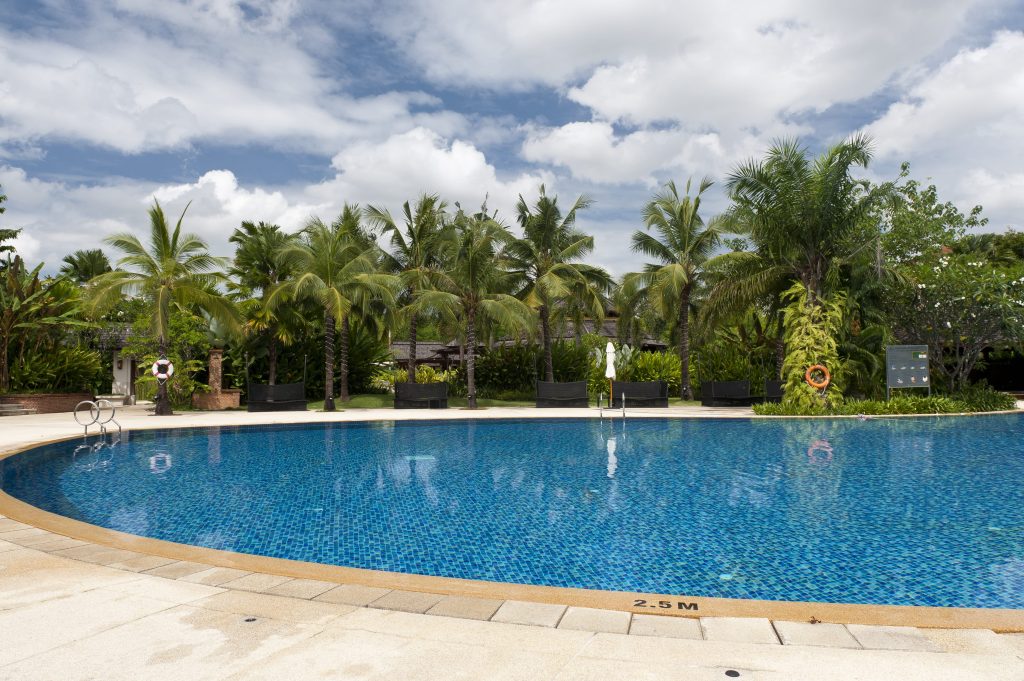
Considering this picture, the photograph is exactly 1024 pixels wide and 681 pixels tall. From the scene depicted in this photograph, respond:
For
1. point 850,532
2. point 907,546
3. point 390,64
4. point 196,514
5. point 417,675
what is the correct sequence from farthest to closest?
point 390,64 → point 196,514 → point 850,532 → point 907,546 → point 417,675

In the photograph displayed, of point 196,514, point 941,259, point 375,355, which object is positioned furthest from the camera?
point 375,355

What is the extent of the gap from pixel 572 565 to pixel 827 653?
2.62 metres

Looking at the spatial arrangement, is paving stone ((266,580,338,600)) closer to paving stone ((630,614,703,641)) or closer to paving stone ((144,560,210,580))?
paving stone ((144,560,210,580))

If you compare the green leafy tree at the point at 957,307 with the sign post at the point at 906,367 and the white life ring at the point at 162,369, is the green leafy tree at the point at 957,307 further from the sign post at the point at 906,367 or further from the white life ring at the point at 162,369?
the white life ring at the point at 162,369

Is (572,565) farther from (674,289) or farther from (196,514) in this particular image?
(674,289)

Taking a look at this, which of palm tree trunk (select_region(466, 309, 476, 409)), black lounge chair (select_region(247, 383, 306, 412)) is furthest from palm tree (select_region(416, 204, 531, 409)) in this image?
black lounge chair (select_region(247, 383, 306, 412))

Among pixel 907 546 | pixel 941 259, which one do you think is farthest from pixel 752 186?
pixel 907 546

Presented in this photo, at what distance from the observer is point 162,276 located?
19.1 m

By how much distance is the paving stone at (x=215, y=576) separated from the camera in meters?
3.99

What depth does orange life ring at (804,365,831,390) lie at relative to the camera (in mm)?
18031

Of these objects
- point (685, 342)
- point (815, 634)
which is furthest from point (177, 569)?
point (685, 342)

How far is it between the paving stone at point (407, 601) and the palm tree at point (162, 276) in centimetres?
1779

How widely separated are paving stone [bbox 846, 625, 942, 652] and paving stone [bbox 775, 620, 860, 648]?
0.05m

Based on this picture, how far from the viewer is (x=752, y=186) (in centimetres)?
1820
